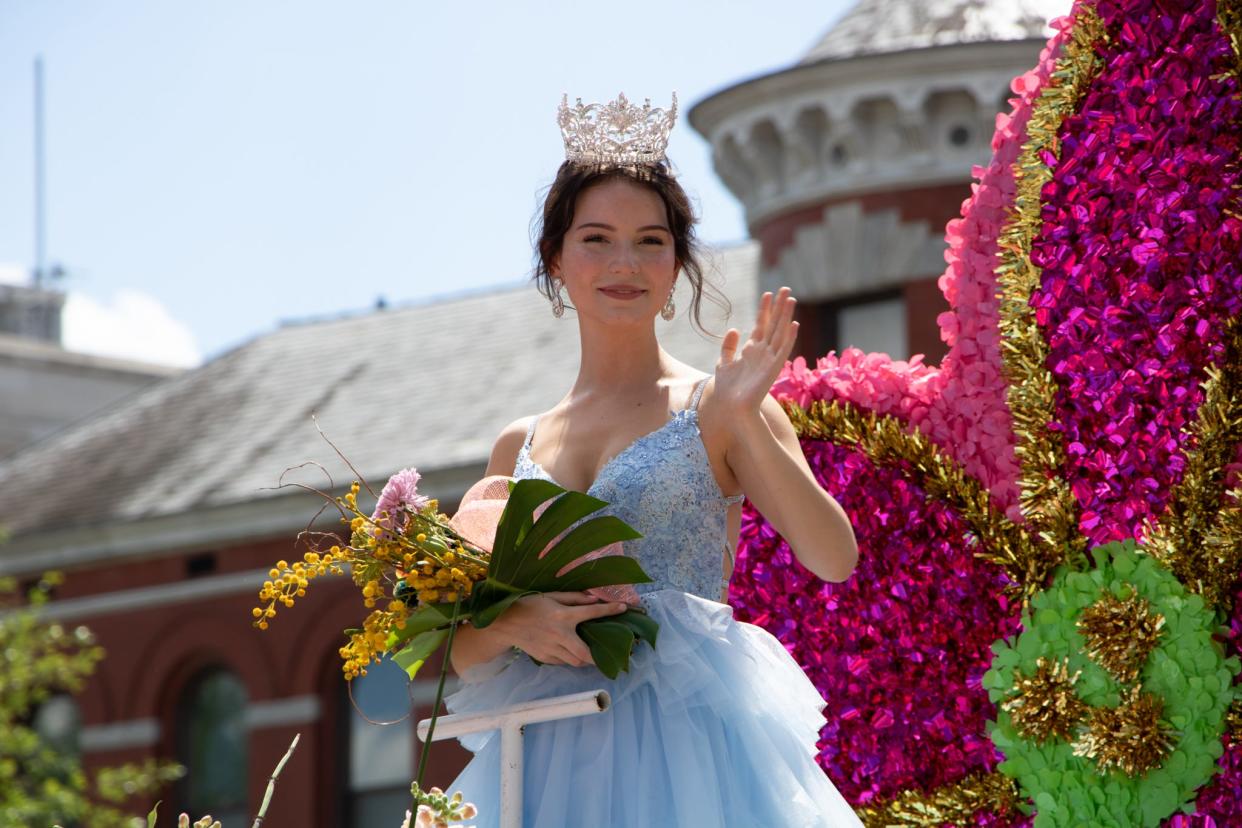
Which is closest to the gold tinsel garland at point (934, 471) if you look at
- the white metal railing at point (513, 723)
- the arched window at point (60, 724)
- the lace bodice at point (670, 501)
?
the lace bodice at point (670, 501)

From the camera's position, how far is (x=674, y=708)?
4086mm

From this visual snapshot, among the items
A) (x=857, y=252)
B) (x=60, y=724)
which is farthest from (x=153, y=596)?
(x=857, y=252)

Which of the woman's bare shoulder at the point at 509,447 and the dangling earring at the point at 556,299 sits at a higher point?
the dangling earring at the point at 556,299

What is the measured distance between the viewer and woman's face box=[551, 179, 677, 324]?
4281mm

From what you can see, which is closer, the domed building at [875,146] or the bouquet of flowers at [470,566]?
the bouquet of flowers at [470,566]

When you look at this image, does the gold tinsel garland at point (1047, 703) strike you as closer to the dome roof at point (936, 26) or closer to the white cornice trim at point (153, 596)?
the dome roof at point (936, 26)

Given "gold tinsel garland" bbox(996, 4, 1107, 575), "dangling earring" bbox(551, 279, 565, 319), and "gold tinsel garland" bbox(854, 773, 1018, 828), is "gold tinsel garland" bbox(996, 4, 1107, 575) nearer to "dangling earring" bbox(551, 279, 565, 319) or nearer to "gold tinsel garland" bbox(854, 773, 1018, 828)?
"gold tinsel garland" bbox(854, 773, 1018, 828)

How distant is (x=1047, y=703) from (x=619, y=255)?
1446 mm

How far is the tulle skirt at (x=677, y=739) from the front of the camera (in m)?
3.99

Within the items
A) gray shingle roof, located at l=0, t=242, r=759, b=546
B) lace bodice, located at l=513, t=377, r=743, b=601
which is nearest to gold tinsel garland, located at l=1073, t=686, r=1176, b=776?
lace bodice, located at l=513, t=377, r=743, b=601

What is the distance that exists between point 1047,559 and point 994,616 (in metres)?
0.20

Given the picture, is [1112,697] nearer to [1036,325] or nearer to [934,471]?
[934,471]

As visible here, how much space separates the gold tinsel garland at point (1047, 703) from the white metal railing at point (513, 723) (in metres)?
1.23

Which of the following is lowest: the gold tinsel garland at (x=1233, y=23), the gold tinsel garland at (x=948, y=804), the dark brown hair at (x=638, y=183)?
the gold tinsel garland at (x=948, y=804)
